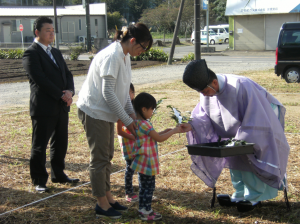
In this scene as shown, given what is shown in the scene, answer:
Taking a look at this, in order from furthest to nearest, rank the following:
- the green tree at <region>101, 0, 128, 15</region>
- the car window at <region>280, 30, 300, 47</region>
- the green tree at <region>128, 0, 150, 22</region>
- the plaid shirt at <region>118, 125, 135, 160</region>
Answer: the green tree at <region>101, 0, 128, 15</region>, the green tree at <region>128, 0, 150, 22</region>, the car window at <region>280, 30, 300, 47</region>, the plaid shirt at <region>118, 125, 135, 160</region>

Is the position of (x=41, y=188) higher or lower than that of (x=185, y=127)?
lower

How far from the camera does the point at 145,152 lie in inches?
135

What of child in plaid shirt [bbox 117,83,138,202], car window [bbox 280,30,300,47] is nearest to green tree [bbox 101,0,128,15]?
car window [bbox 280,30,300,47]

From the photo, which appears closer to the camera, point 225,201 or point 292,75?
point 225,201

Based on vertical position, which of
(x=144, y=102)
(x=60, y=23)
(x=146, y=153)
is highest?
(x=60, y=23)

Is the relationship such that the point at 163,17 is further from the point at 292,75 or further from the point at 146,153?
the point at 146,153

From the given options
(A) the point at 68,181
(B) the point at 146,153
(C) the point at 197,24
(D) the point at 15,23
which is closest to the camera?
(B) the point at 146,153

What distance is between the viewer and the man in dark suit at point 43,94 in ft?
13.7

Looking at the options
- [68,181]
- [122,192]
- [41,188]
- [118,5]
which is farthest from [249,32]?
[118,5]

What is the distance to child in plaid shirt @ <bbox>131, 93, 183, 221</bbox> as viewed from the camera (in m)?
3.38

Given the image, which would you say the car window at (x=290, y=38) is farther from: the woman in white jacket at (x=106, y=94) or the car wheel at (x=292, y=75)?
the woman in white jacket at (x=106, y=94)

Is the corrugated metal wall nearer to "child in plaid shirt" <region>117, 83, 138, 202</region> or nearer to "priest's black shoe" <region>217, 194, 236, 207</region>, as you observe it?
"priest's black shoe" <region>217, 194, 236, 207</region>

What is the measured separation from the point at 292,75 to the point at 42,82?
35.4ft

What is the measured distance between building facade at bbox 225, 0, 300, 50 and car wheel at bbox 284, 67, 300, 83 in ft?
58.5
